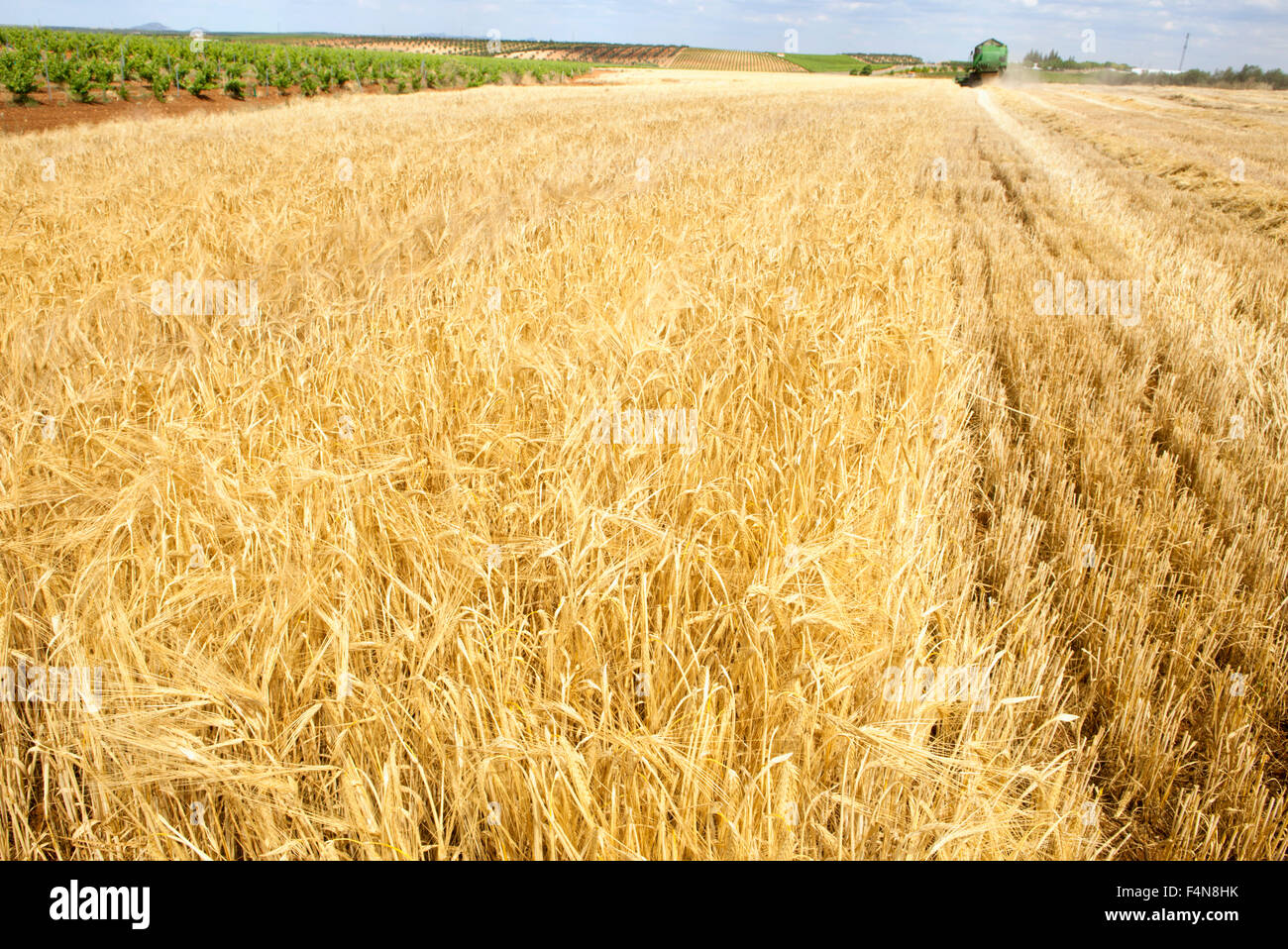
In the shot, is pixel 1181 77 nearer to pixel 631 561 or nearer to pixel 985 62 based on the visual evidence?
pixel 985 62

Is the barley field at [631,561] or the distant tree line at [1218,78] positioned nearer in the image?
the barley field at [631,561]

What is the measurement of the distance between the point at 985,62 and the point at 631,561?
215ft

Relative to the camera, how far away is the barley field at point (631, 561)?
1.17 meters

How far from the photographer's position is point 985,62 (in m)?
53.7

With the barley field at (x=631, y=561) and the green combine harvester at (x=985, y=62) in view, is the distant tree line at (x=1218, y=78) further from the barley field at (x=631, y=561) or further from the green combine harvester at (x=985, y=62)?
the barley field at (x=631, y=561)

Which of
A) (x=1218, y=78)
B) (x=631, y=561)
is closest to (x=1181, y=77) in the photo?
(x=1218, y=78)

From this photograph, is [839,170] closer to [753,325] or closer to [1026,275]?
[1026,275]

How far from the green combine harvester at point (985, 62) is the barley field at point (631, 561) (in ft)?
198

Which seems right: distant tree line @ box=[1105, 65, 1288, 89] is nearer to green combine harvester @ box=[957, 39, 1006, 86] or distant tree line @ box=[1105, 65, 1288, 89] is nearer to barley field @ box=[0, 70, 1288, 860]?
green combine harvester @ box=[957, 39, 1006, 86]

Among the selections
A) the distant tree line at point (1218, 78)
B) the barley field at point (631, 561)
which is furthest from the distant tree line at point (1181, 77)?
the barley field at point (631, 561)

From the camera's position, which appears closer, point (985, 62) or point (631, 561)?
point (631, 561)
